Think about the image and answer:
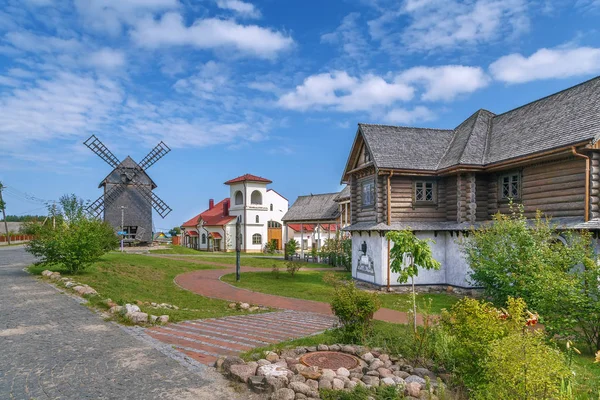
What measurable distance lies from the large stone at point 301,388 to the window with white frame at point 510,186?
1429 cm

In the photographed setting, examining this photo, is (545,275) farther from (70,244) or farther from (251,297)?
(70,244)

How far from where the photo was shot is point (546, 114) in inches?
688

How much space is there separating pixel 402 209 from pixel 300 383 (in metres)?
14.9

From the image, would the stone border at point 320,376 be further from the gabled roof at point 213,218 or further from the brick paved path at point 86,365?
the gabled roof at point 213,218

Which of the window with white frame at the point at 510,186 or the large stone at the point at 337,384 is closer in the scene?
the large stone at the point at 337,384

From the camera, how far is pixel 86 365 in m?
7.45

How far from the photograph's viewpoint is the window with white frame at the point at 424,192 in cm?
2045

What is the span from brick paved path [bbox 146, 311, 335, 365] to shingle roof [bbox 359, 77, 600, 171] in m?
10.0

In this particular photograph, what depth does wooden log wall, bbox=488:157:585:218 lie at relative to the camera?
46.3 feet

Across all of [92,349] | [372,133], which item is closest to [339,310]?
[92,349]

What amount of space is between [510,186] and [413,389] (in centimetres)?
1406

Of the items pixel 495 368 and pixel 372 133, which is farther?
pixel 372 133

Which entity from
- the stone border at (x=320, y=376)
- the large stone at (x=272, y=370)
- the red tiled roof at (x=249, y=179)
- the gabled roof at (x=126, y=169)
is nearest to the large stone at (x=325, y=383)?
the stone border at (x=320, y=376)

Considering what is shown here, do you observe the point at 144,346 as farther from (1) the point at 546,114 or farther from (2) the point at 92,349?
(1) the point at 546,114
